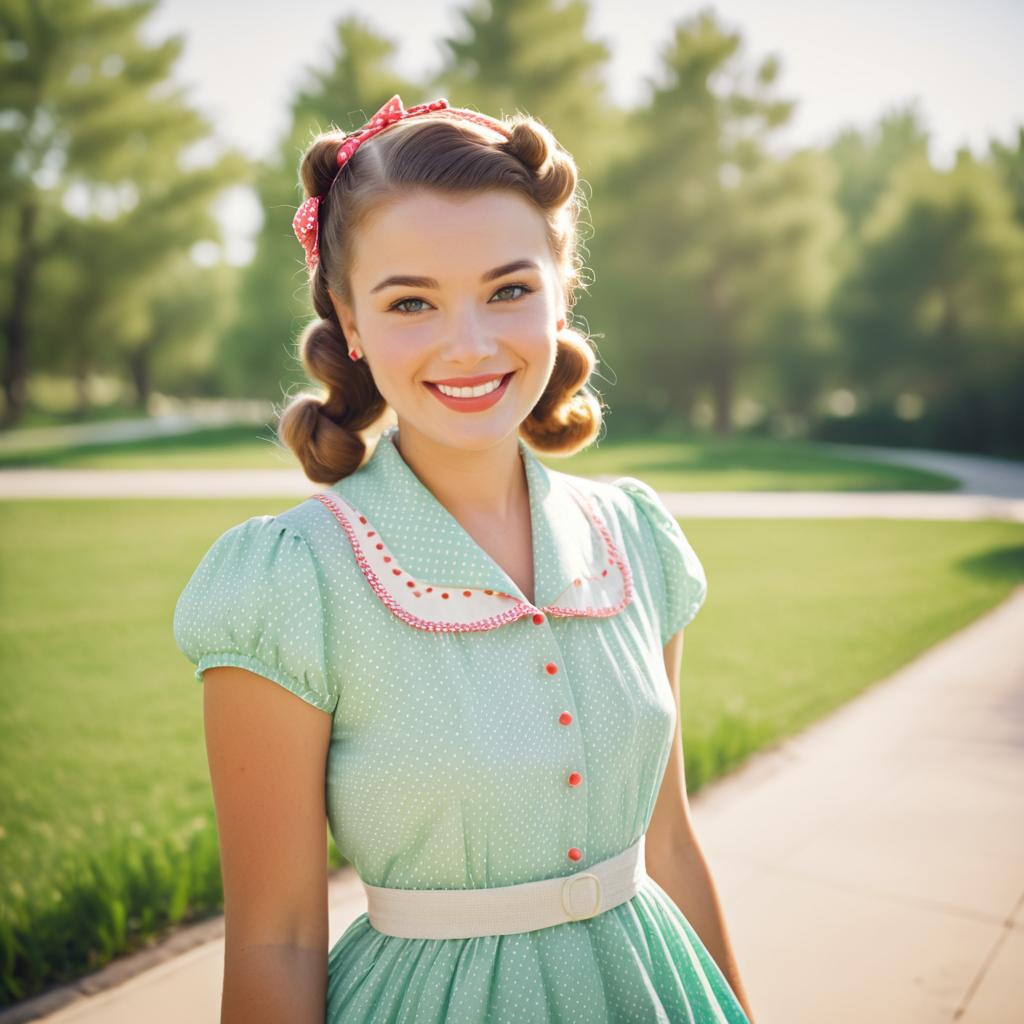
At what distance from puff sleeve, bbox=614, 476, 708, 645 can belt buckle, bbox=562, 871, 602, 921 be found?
442 millimetres

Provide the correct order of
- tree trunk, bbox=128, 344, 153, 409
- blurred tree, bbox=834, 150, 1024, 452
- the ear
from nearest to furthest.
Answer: the ear → blurred tree, bbox=834, 150, 1024, 452 → tree trunk, bbox=128, 344, 153, 409

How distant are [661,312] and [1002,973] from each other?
3246 centimetres

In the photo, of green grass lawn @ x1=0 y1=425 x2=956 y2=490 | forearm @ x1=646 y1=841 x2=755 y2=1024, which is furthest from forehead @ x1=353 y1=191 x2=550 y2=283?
green grass lawn @ x1=0 y1=425 x2=956 y2=490

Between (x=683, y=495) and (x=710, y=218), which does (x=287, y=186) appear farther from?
(x=683, y=495)

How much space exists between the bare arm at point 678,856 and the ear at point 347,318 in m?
0.74

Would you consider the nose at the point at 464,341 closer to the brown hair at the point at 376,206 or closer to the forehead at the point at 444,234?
the forehead at the point at 444,234

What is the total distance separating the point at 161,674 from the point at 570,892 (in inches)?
204

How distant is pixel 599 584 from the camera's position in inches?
61.2

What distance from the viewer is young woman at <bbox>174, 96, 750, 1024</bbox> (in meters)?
1.27

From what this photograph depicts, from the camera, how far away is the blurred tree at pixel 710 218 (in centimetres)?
3206

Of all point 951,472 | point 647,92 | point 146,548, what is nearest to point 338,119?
point 647,92

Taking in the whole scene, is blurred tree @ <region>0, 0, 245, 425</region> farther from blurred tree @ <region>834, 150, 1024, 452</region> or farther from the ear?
the ear

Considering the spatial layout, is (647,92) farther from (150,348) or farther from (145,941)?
(145,941)

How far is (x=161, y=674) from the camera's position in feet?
19.7
